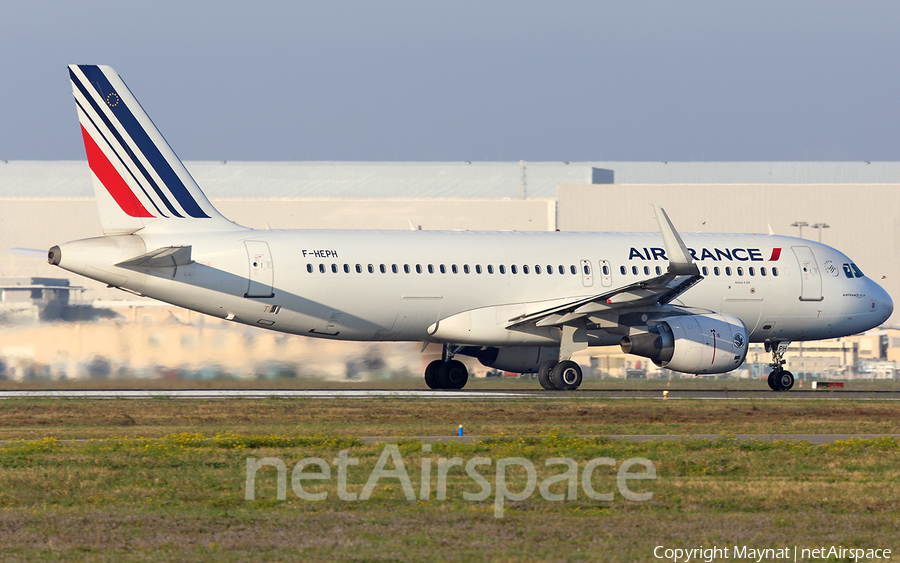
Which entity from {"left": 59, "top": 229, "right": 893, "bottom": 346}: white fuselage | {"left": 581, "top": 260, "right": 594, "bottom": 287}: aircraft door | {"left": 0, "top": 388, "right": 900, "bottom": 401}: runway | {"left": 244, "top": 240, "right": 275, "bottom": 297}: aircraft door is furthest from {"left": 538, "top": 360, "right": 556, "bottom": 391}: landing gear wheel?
{"left": 244, "top": 240, "right": 275, "bottom": 297}: aircraft door

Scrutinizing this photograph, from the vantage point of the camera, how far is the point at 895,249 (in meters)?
83.7

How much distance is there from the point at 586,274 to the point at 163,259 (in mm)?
12519

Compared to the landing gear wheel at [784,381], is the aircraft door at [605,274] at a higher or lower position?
higher

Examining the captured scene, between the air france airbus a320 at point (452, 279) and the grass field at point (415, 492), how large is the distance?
22.5 ft

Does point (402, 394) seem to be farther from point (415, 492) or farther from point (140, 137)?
point (415, 492)

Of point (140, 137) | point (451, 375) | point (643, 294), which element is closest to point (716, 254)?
point (643, 294)

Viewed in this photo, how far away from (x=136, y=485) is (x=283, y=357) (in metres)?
21.7

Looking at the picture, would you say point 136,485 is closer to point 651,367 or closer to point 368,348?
point 368,348

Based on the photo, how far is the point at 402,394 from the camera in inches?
1271

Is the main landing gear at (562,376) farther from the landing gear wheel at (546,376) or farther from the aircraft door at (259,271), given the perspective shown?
the aircraft door at (259,271)

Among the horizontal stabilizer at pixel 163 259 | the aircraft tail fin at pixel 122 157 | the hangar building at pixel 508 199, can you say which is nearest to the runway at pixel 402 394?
the horizontal stabilizer at pixel 163 259

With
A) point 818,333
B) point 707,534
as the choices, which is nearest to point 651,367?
point 818,333

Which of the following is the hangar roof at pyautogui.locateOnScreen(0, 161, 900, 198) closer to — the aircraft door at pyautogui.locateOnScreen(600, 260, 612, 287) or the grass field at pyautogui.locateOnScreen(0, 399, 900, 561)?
the aircraft door at pyautogui.locateOnScreen(600, 260, 612, 287)

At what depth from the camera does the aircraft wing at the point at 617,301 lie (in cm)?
3142
